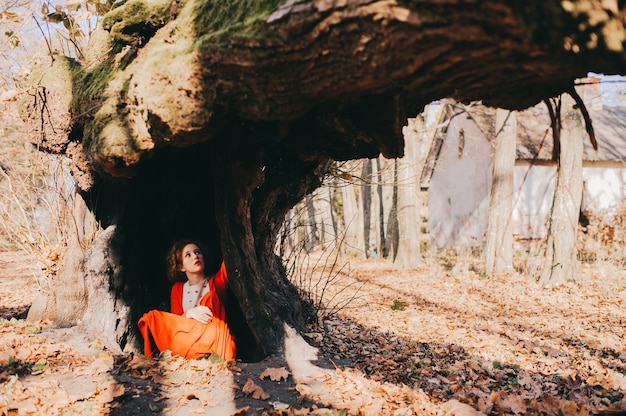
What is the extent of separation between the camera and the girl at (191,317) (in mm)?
5113

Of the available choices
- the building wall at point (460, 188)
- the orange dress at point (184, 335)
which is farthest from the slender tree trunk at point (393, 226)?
the orange dress at point (184, 335)

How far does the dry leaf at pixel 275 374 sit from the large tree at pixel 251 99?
1.47 feet

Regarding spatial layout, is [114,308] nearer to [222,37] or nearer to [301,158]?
[301,158]

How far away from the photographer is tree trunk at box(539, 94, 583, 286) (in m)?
11.0

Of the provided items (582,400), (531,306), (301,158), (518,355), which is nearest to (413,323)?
(518,355)

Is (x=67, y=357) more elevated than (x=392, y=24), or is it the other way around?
(x=392, y=24)

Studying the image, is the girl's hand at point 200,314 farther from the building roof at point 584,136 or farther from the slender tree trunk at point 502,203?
the building roof at point 584,136

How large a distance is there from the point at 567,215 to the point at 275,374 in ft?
30.1

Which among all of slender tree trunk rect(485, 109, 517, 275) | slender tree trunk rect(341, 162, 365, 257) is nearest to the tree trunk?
slender tree trunk rect(485, 109, 517, 275)

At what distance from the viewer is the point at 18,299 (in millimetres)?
→ 9234

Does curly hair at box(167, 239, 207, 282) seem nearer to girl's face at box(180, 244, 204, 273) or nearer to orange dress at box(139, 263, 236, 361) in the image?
girl's face at box(180, 244, 204, 273)

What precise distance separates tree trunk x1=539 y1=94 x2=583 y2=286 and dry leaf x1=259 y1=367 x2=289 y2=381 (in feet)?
28.2

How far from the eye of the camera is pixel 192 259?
17.8ft

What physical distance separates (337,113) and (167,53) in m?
1.26
